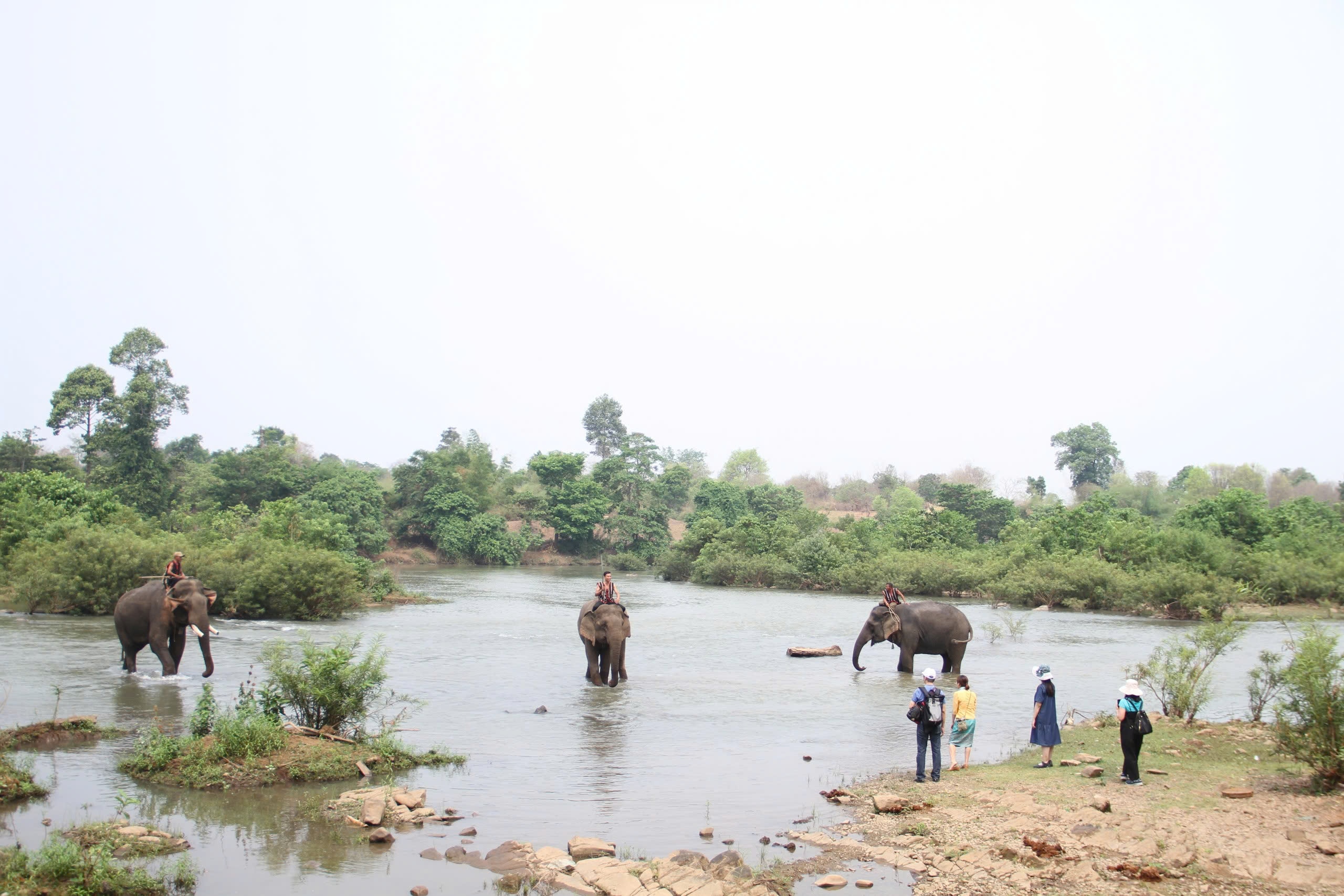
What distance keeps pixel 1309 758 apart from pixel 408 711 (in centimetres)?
1167

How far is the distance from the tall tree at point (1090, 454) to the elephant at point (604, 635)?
83161 mm

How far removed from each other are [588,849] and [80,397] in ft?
169

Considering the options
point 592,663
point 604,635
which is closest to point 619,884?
point 604,635

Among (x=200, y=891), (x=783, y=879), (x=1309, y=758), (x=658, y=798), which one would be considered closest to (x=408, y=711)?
(x=658, y=798)

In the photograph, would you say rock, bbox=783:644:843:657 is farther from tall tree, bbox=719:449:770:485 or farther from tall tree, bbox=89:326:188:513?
tall tree, bbox=719:449:770:485

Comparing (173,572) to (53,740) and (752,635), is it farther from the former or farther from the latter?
(752,635)

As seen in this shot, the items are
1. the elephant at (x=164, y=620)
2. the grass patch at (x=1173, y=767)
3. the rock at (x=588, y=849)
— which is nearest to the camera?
the rock at (x=588, y=849)

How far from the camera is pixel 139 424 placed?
51625 millimetres

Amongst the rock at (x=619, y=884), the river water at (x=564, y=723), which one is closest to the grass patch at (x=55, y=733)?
the river water at (x=564, y=723)

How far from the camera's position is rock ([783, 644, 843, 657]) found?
2361 cm

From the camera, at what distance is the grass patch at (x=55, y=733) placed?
11.9 metres

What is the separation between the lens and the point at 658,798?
10812 millimetres

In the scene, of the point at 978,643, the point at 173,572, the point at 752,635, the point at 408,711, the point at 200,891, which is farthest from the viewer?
the point at 752,635

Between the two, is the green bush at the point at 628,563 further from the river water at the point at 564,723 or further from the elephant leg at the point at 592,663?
the elephant leg at the point at 592,663
